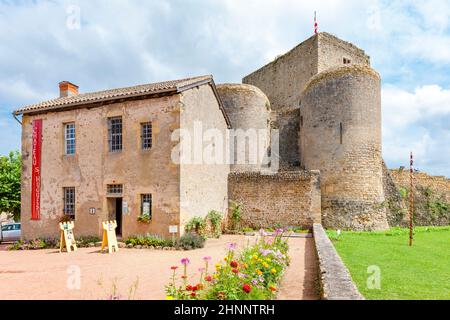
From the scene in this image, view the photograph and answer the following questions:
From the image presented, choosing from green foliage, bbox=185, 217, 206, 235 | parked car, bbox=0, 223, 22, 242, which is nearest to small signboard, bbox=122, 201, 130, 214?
green foliage, bbox=185, 217, 206, 235

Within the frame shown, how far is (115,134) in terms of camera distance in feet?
48.5

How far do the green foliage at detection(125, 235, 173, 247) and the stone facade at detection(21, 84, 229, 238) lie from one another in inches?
12.9

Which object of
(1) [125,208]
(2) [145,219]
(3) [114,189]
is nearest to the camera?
(2) [145,219]

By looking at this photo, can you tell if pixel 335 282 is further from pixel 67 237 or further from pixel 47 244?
pixel 47 244

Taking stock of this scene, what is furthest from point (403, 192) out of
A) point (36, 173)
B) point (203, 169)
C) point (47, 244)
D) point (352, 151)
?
point (36, 173)

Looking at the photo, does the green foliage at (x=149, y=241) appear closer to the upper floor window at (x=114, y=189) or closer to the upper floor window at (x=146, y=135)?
the upper floor window at (x=114, y=189)

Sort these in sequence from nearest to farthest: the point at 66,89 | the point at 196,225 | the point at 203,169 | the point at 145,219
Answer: the point at 145,219 → the point at 196,225 → the point at 203,169 → the point at 66,89

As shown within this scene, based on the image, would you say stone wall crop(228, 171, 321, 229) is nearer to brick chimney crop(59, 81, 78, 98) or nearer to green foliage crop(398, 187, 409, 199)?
green foliage crop(398, 187, 409, 199)

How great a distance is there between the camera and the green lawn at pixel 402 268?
19.6ft

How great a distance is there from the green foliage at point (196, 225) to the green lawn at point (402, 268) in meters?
5.72

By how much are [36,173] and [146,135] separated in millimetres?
6317

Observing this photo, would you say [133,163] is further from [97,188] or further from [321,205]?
[321,205]

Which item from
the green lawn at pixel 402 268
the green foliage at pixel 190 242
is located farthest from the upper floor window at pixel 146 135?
the green lawn at pixel 402 268

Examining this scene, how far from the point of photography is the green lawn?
5961mm
